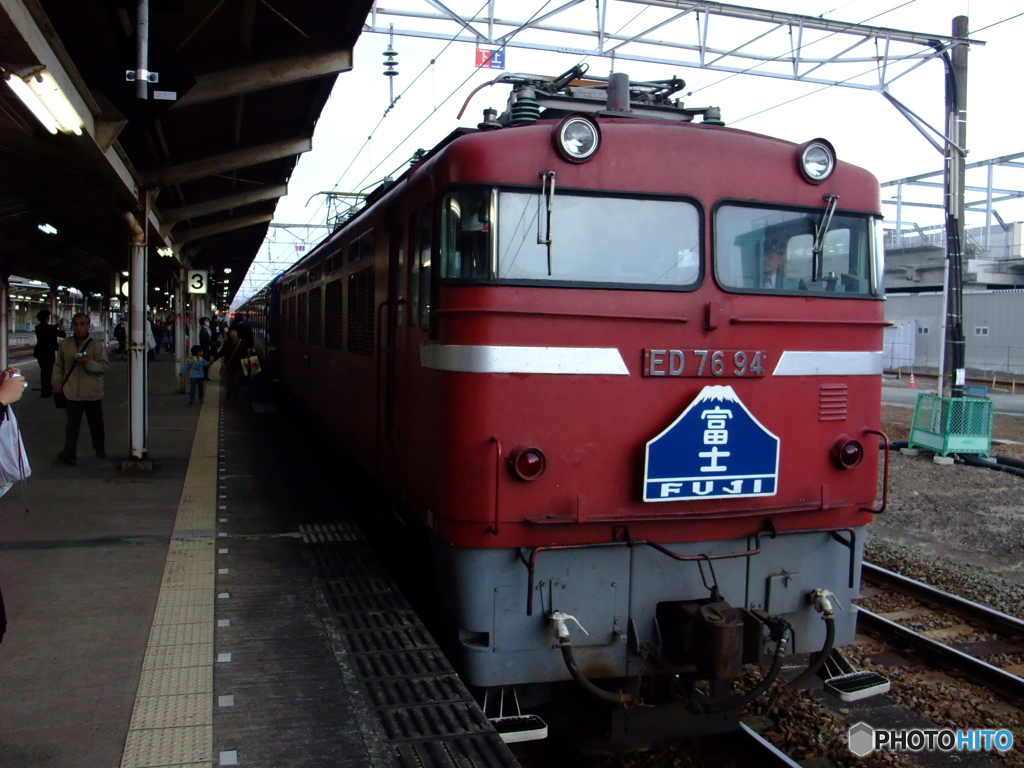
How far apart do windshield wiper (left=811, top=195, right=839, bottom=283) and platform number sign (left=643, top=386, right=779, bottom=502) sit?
0.91 meters

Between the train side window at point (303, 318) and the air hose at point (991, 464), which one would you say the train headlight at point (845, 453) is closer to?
the train side window at point (303, 318)

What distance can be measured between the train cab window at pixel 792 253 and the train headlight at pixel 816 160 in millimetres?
210

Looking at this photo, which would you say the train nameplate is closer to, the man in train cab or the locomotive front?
the locomotive front

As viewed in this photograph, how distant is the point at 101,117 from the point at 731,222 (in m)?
5.72

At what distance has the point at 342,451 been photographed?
9.56m

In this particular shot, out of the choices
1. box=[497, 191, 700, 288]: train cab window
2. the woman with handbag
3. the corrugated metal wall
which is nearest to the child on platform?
the woman with handbag

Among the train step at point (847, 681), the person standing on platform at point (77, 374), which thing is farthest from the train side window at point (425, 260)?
the person standing on platform at point (77, 374)

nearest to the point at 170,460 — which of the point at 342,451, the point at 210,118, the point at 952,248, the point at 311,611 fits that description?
the point at 342,451

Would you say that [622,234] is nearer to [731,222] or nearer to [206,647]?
[731,222]

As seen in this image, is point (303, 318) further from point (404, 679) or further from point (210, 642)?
point (404, 679)

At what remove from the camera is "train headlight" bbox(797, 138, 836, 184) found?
4.85 m

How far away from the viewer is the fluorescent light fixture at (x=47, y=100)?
5.50 meters

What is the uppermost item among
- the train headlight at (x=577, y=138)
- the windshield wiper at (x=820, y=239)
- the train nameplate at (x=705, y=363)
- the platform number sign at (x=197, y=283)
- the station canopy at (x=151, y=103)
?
the station canopy at (x=151, y=103)

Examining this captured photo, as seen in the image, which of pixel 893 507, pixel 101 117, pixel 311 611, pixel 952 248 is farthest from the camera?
pixel 952 248
